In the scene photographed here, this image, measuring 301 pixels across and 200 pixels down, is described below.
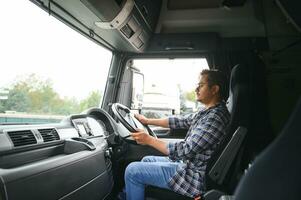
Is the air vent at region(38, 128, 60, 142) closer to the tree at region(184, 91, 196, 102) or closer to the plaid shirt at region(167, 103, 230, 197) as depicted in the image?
the plaid shirt at region(167, 103, 230, 197)

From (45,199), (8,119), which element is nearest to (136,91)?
(8,119)

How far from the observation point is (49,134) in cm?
179

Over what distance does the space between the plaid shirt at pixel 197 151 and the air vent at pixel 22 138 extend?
0.85m

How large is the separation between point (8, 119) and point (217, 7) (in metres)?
2.28

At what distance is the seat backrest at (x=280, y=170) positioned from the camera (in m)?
0.59

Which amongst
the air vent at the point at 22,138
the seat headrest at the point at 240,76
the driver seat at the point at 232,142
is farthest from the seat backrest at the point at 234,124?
the air vent at the point at 22,138

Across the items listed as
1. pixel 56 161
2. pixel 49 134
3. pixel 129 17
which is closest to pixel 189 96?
pixel 129 17

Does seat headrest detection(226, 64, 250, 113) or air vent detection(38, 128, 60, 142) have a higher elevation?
seat headrest detection(226, 64, 250, 113)

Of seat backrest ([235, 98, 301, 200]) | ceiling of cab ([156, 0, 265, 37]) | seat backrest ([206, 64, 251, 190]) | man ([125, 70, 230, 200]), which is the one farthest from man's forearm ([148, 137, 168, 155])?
ceiling of cab ([156, 0, 265, 37])

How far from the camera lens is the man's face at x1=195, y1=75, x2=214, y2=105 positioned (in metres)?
2.13

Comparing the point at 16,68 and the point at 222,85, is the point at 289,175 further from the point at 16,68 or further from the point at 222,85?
the point at 16,68

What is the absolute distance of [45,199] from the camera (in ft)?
4.53

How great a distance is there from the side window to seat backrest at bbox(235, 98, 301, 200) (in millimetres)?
2395

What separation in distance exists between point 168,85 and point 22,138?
1883mm
